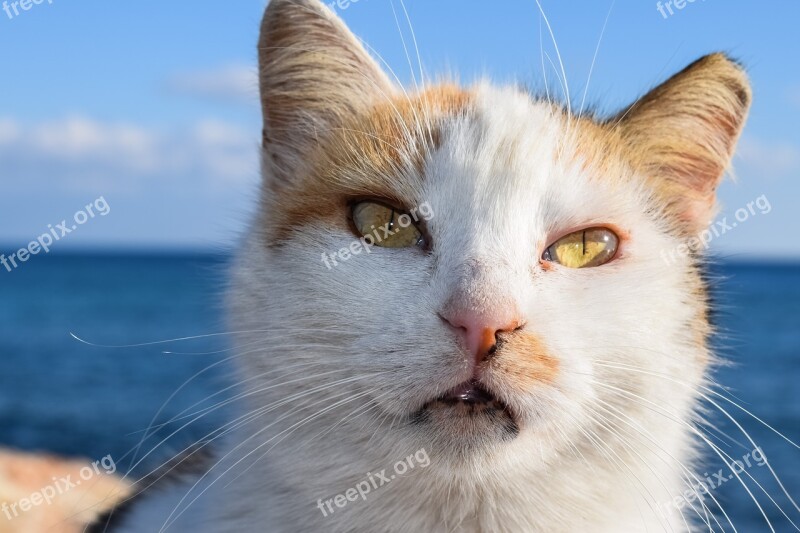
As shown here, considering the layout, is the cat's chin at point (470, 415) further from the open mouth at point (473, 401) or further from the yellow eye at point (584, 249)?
the yellow eye at point (584, 249)

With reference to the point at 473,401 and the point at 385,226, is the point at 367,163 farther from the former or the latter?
the point at 473,401

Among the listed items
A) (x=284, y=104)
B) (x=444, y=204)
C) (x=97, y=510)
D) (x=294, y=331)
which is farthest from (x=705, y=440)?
(x=97, y=510)

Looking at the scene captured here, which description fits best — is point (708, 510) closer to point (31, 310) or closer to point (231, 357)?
point (231, 357)

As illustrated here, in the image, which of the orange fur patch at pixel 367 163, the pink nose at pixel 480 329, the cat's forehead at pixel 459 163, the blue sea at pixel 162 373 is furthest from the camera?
the blue sea at pixel 162 373

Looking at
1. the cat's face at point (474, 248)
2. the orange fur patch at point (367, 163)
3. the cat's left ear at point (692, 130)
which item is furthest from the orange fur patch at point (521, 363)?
the cat's left ear at point (692, 130)

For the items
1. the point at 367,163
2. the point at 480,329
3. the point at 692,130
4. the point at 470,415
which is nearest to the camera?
the point at 480,329

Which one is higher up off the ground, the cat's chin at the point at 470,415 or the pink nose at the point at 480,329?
the pink nose at the point at 480,329

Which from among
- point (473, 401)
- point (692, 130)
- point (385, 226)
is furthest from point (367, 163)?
point (692, 130)

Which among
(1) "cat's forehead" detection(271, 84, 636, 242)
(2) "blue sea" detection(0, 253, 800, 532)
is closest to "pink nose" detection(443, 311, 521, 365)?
(1) "cat's forehead" detection(271, 84, 636, 242)
